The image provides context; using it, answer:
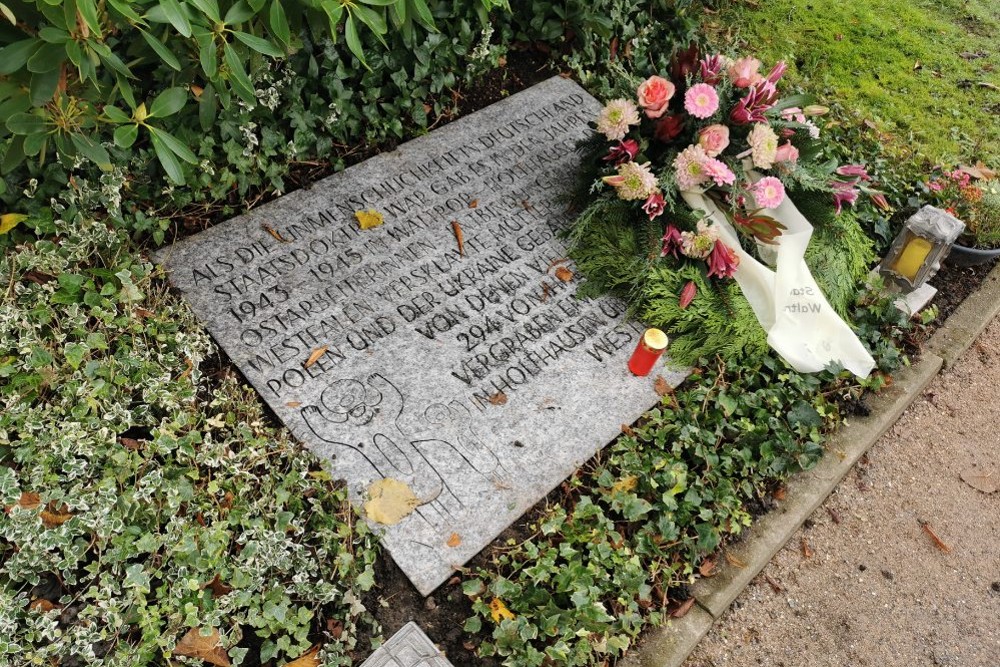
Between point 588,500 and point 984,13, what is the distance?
6496 millimetres

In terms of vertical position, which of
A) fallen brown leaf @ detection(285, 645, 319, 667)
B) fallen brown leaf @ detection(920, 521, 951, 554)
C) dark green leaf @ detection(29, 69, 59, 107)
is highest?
dark green leaf @ detection(29, 69, 59, 107)

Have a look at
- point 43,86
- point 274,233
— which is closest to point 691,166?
point 274,233

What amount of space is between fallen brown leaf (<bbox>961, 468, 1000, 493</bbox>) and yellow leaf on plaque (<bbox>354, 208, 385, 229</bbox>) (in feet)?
10.4

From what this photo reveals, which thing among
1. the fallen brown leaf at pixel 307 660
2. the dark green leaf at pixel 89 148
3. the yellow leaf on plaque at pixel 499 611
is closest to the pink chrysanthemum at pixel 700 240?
the yellow leaf on plaque at pixel 499 611

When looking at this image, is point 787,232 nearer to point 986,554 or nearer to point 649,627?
point 986,554

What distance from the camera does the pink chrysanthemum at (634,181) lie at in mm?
3539

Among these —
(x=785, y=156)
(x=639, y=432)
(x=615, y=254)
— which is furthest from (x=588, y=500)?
(x=785, y=156)

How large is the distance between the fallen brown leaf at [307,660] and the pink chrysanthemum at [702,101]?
2806 mm

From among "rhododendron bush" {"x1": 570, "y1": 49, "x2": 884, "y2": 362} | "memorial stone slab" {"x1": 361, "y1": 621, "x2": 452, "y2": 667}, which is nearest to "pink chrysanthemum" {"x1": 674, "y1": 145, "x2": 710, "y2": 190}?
"rhododendron bush" {"x1": 570, "y1": 49, "x2": 884, "y2": 362}

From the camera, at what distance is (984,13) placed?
6.66m

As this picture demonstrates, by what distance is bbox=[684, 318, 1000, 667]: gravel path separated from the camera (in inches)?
119

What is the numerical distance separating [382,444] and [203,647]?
96 cm

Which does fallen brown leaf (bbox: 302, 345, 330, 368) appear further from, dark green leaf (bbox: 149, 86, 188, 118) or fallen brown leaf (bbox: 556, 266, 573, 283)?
fallen brown leaf (bbox: 556, 266, 573, 283)

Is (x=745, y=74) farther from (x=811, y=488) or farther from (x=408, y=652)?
(x=408, y=652)
